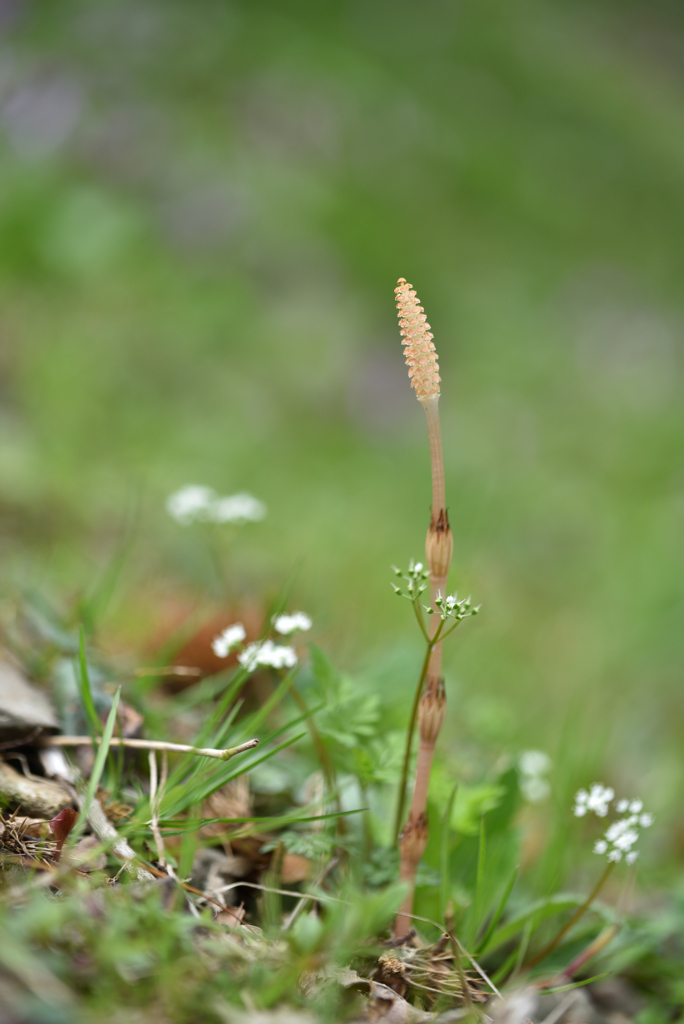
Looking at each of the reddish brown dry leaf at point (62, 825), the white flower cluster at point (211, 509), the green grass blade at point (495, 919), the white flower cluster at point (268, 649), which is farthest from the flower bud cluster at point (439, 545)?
the white flower cluster at point (211, 509)

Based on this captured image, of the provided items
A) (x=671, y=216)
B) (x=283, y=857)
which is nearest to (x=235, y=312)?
(x=283, y=857)

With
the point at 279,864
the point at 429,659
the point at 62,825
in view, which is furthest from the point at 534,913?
the point at 62,825

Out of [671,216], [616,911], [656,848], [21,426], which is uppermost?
[671,216]

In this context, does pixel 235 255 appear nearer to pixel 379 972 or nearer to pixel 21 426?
pixel 21 426

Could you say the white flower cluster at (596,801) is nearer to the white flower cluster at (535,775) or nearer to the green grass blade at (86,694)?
the white flower cluster at (535,775)

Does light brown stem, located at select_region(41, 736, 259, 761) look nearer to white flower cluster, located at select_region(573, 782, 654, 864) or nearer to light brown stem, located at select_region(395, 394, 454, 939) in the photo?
light brown stem, located at select_region(395, 394, 454, 939)

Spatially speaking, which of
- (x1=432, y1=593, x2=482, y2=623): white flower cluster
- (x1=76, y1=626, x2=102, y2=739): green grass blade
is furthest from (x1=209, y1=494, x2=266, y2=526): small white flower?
(x1=432, y1=593, x2=482, y2=623): white flower cluster
